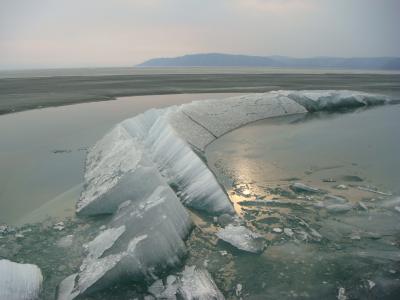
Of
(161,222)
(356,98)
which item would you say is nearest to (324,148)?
(161,222)

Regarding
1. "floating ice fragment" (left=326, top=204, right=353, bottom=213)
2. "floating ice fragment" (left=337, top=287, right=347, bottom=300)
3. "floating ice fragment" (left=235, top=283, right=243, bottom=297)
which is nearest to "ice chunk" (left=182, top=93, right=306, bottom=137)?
"floating ice fragment" (left=326, top=204, right=353, bottom=213)

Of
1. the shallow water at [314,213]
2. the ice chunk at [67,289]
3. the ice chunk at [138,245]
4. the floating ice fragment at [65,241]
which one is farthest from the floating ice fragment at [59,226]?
the shallow water at [314,213]

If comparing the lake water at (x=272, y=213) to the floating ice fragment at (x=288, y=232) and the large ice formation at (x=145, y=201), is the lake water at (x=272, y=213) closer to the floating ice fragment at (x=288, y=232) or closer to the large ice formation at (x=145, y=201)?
the floating ice fragment at (x=288, y=232)

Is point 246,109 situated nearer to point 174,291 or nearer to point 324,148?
point 324,148

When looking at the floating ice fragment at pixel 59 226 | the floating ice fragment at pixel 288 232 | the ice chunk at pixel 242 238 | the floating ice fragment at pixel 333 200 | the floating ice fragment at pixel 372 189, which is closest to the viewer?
the ice chunk at pixel 242 238

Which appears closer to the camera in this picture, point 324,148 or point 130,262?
point 130,262
